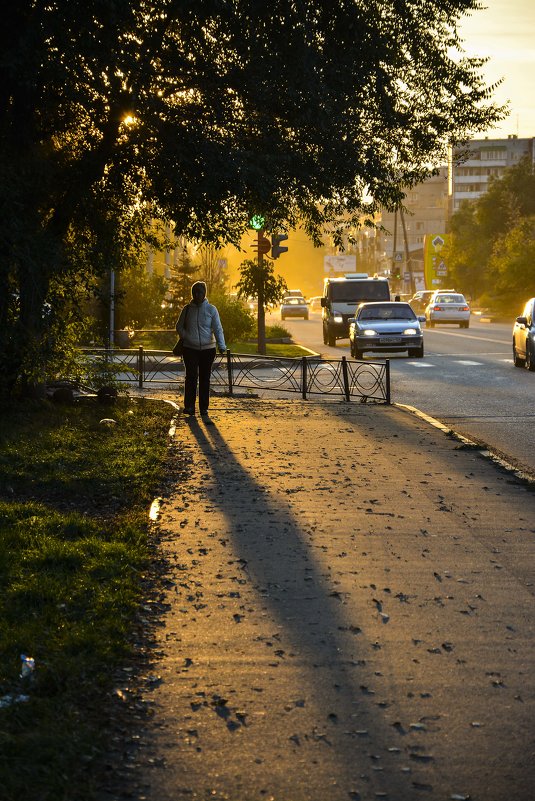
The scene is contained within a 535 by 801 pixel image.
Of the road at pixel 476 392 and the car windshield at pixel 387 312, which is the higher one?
the car windshield at pixel 387 312

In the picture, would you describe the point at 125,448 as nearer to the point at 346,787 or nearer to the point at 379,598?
the point at 379,598

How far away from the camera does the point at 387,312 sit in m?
34.7

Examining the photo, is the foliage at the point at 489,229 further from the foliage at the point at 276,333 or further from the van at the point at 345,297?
the van at the point at 345,297

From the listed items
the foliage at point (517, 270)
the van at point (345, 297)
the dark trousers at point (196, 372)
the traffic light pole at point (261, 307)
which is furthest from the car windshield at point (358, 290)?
the foliage at point (517, 270)

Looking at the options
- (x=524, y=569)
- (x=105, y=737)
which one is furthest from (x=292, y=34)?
(x=105, y=737)

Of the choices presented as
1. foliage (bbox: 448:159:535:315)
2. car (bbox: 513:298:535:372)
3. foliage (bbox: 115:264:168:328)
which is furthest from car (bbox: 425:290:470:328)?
car (bbox: 513:298:535:372)

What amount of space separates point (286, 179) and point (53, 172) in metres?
2.65

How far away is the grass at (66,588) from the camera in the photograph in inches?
173

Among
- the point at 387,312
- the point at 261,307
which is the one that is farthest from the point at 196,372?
the point at 387,312

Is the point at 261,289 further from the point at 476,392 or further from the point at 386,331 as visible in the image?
the point at 476,392

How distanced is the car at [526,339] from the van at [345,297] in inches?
510

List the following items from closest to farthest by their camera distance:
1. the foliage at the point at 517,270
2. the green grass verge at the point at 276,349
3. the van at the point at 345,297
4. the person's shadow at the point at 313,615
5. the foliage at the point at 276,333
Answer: the person's shadow at the point at 313,615
the green grass verge at the point at 276,349
the van at the point at 345,297
the foliage at the point at 276,333
the foliage at the point at 517,270

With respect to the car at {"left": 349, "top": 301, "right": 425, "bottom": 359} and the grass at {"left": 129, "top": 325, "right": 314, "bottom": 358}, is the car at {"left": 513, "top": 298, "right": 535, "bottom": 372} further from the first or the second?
the grass at {"left": 129, "top": 325, "right": 314, "bottom": 358}

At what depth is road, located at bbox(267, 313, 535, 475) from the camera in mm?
15332
